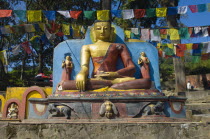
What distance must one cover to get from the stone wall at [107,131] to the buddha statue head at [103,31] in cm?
397

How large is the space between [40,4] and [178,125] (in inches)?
634

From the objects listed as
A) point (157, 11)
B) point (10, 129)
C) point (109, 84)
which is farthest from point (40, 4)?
point (10, 129)

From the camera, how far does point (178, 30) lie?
1058cm

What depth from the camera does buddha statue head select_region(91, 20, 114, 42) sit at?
7.75 metres

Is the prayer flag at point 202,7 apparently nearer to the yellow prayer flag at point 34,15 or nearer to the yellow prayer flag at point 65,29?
the yellow prayer flag at point 65,29

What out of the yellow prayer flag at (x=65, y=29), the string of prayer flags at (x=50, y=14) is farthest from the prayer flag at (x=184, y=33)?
the string of prayer flags at (x=50, y=14)

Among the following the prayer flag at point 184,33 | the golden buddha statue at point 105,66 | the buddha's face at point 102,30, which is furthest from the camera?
the prayer flag at point 184,33

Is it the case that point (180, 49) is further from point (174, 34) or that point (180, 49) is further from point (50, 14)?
point (50, 14)

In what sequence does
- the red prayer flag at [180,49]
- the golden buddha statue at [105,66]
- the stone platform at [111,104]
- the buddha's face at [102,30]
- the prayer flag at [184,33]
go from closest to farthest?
1. the stone platform at [111,104]
2. the golden buddha statue at [105,66]
3. the buddha's face at [102,30]
4. the prayer flag at [184,33]
5. the red prayer flag at [180,49]

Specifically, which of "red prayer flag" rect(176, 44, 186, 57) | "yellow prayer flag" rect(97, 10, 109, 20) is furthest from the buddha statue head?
"red prayer flag" rect(176, 44, 186, 57)

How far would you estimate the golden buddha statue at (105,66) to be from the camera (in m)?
6.57

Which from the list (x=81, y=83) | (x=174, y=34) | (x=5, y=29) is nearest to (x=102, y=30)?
(x=81, y=83)

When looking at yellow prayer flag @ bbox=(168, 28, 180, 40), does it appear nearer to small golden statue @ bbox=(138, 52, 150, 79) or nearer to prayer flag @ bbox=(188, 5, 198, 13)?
prayer flag @ bbox=(188, 5, 198, 13)

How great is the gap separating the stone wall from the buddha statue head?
3.97m
